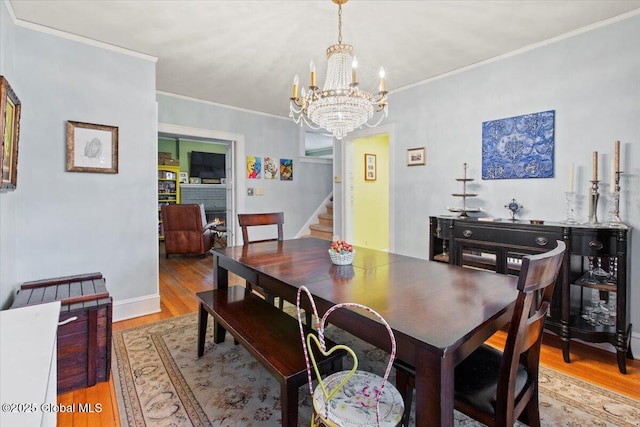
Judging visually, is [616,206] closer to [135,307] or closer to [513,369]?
[513,369]

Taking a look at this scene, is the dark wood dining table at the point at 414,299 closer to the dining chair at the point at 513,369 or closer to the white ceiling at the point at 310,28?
the dining chair at the point at 513,369

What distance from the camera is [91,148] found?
2664 millimetres

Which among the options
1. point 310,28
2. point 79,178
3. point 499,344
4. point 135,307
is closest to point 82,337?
point 135,307

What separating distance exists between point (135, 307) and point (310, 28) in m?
2.88

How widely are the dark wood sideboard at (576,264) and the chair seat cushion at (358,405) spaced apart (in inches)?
71.9

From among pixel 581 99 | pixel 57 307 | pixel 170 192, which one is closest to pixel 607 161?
pixel 581 99

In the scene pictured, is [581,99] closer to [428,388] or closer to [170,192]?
[428,388]

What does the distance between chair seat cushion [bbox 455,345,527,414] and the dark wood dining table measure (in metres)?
0.22

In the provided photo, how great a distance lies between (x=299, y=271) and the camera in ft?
5.68

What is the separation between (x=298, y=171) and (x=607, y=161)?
13.7ft

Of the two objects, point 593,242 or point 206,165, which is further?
point 206,165

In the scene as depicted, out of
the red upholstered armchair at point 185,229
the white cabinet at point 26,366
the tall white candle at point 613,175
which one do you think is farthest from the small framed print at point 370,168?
the white cabinet at point 26,366

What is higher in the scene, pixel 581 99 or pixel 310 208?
pixel 581 99

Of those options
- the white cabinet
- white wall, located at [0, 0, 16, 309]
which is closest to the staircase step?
white wall, located at [0, 0, 16, 309]
